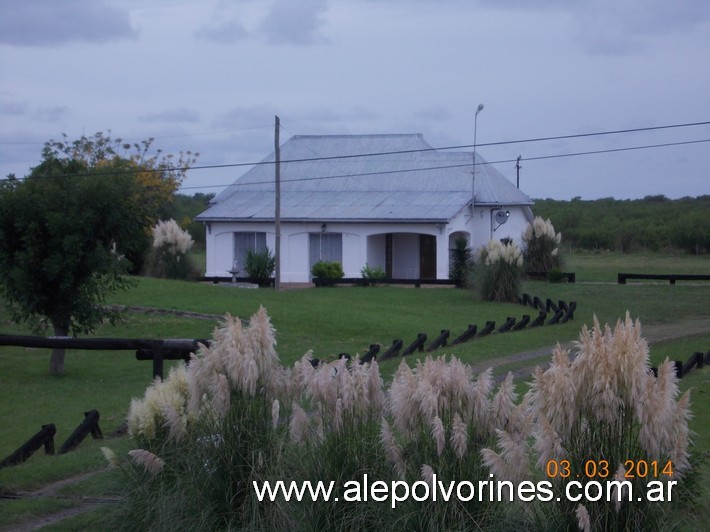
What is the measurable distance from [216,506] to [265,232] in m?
36.3

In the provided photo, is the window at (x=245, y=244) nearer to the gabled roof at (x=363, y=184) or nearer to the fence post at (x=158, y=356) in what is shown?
the gabled roof at (x=363, y=184)

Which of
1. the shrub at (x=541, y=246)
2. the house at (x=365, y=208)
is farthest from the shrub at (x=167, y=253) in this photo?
the shrub at (x=541, y=246)

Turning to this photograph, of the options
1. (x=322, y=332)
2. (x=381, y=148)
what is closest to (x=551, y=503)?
(x=322, y=332)

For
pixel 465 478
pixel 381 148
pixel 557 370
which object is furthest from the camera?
pixel 381 148

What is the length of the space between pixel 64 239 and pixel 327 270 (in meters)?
21.3

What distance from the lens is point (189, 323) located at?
24.7 metres

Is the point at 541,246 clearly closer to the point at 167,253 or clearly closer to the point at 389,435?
the point at 167,253

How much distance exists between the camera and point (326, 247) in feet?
138

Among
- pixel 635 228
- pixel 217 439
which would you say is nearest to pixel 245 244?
pixel 217 439

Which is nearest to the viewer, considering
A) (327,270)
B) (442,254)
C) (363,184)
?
(327,270)

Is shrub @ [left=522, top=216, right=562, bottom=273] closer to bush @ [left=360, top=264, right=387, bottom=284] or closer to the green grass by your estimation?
the green grass

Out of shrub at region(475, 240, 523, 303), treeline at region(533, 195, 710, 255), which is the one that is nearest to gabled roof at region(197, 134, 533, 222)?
shrub at region(475, 240, 523, 303)

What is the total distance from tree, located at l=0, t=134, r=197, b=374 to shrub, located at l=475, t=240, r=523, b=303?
13856 mm

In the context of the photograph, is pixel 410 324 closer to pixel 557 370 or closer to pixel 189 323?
pixel 189 323
